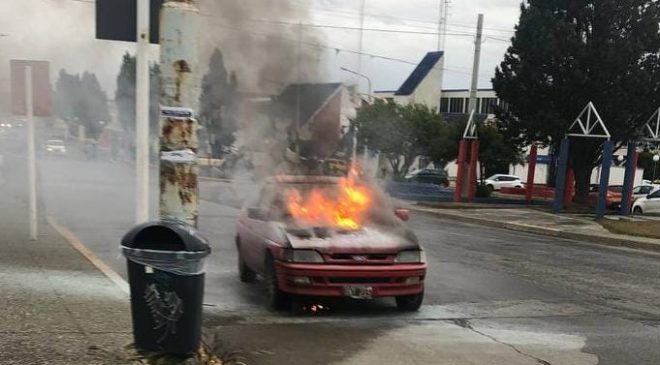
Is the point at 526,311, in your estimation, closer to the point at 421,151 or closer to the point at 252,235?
the point at 252,235

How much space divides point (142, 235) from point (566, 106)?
20625 millimetres

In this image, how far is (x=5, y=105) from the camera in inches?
420

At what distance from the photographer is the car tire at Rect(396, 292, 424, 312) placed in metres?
6.55

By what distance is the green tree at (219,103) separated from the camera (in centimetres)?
800

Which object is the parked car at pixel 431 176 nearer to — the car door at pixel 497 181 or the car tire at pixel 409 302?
the car door at pixel 497 181

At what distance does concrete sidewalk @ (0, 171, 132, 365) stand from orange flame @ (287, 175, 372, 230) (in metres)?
2.00

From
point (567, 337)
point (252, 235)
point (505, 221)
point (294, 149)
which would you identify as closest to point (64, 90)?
point (294, 149)

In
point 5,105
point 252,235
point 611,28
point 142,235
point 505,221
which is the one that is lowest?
point 505,221

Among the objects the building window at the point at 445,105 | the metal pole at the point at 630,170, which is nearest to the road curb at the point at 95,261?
the metal pole at the point at 630,170

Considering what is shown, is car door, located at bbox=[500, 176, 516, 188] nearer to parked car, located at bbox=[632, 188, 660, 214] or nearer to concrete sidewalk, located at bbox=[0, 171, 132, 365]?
parked car, located at bbox=[632, 188, 660, 214]

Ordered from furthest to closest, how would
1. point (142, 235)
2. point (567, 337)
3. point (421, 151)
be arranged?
point (421, 151)
point (567, 337)
point (142, 235)

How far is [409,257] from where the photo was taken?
634 centimetres

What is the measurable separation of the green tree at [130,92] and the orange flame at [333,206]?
7.51ft

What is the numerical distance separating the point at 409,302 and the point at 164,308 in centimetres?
329
